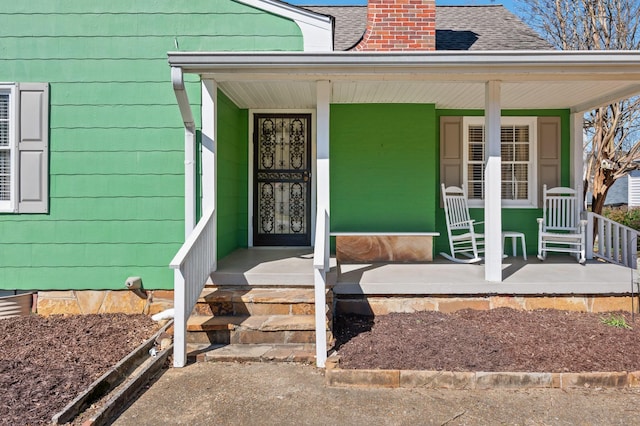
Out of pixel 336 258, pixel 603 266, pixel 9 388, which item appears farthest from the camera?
pixel 336 258

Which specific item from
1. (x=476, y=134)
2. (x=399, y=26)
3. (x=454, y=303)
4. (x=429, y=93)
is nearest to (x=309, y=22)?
(x=399, y=26)

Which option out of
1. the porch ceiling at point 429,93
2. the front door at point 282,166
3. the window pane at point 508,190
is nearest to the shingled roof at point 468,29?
the porch ceiling at point 429,93

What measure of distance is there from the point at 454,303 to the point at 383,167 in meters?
2.23

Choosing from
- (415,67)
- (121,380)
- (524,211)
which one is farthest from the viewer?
(524,211)

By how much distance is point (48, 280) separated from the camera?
4.53 metres

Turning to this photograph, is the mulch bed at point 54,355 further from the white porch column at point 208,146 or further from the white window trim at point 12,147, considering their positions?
the white porch column at point 208,146

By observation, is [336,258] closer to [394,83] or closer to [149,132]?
[394,83]

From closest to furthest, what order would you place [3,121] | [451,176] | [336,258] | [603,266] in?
1. [3,121]
2. [603,266]
3. [336,258]
4. [451,176]

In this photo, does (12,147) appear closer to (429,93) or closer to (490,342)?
(429,93)

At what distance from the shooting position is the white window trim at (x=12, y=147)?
444cm

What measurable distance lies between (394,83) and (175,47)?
2.40 meters

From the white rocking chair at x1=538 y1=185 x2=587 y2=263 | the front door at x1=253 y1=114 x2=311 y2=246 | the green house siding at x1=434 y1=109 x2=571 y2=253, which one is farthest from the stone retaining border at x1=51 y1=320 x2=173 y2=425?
the white rocking chair at x1=538 y1=185 x2=587 y2=263

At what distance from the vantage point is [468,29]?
Answer: 6.65m

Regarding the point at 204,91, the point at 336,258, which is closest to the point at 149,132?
the point at 204,91
